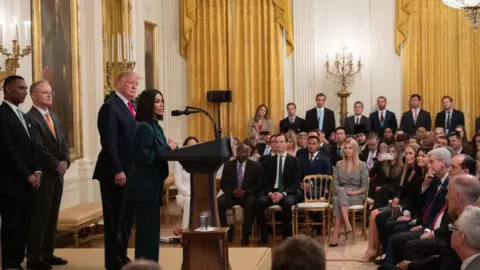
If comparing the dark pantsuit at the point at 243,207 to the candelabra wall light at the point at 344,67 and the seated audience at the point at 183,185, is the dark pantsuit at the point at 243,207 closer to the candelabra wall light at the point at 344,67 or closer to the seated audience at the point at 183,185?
the seated audience at the point at 183,185

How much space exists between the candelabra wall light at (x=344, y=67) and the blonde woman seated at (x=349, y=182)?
4964 mm

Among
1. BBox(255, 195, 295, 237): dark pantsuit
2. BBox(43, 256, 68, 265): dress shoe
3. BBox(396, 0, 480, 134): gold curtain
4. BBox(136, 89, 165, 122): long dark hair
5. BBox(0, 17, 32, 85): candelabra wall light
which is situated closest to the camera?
BBox(136, 89, 165, 122): long dark hair

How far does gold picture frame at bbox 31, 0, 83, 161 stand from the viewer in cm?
837

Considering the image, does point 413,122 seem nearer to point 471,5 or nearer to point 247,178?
point 471,5

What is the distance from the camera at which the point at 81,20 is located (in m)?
9.73

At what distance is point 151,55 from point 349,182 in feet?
17.9

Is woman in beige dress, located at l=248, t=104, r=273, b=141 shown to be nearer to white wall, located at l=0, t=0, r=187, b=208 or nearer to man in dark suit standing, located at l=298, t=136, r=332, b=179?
white wall, located at l=0, t=0, r=187, b=208

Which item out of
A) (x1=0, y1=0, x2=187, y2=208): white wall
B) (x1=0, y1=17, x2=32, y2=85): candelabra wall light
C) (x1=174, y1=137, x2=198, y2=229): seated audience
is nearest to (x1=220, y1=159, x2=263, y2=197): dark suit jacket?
(x1=174, y1=137, x2=198, y2=229): seated audience

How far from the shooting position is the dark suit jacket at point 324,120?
44.8 ft

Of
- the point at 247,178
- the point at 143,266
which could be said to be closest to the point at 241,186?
the point at 247,178

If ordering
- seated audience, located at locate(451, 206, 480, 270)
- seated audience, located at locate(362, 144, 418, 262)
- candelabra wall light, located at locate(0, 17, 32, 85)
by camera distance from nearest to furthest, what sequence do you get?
seated audience, located at locate(451, 206, 480, 270) → candelabra wall light, located at locate(0, 17, 32, 85) → seated audience, located at locate(362, 144, 418, 262)

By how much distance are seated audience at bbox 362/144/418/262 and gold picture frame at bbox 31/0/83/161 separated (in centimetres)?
384

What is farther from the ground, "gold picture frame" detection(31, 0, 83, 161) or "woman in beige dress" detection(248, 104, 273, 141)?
"gold picture frame" detection(31, 0, 83, 161)

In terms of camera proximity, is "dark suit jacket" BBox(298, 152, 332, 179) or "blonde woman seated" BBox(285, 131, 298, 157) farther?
"blonde woman seated" BBox(285, 131, 298, 157)
